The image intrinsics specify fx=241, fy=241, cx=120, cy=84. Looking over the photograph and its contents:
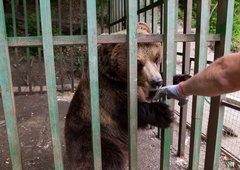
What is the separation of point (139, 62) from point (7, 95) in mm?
1290

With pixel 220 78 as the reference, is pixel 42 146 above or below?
below

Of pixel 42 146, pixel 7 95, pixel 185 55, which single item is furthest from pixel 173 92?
pixel 42 146

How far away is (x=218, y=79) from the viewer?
1.53 m

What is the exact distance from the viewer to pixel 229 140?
4.38 m

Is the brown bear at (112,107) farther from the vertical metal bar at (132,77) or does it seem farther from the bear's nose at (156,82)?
the vertical metal bar at (132,77)

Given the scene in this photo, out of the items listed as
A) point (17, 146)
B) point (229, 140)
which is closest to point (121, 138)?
point (17, 146)

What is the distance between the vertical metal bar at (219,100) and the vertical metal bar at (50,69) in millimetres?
1376

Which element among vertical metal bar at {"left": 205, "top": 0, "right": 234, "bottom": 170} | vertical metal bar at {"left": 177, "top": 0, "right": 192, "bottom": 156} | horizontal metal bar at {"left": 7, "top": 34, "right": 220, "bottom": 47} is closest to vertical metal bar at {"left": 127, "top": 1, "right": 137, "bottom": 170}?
horizontal metal bar at {"left": 7, "top": 34, "right": 220, "bottom": 47}

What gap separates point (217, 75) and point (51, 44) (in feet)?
3.80

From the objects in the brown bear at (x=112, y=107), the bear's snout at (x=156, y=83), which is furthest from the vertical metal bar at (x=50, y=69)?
the bear's snout at (x=156, y=83)

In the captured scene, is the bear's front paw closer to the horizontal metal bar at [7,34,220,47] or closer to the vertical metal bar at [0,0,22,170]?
the horizontal metal bar at [7,34,220,47]

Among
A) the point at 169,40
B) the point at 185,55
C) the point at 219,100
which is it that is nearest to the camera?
the point at 169,40

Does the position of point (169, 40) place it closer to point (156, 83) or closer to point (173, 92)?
point (173, 92)

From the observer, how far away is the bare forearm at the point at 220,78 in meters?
1.43
